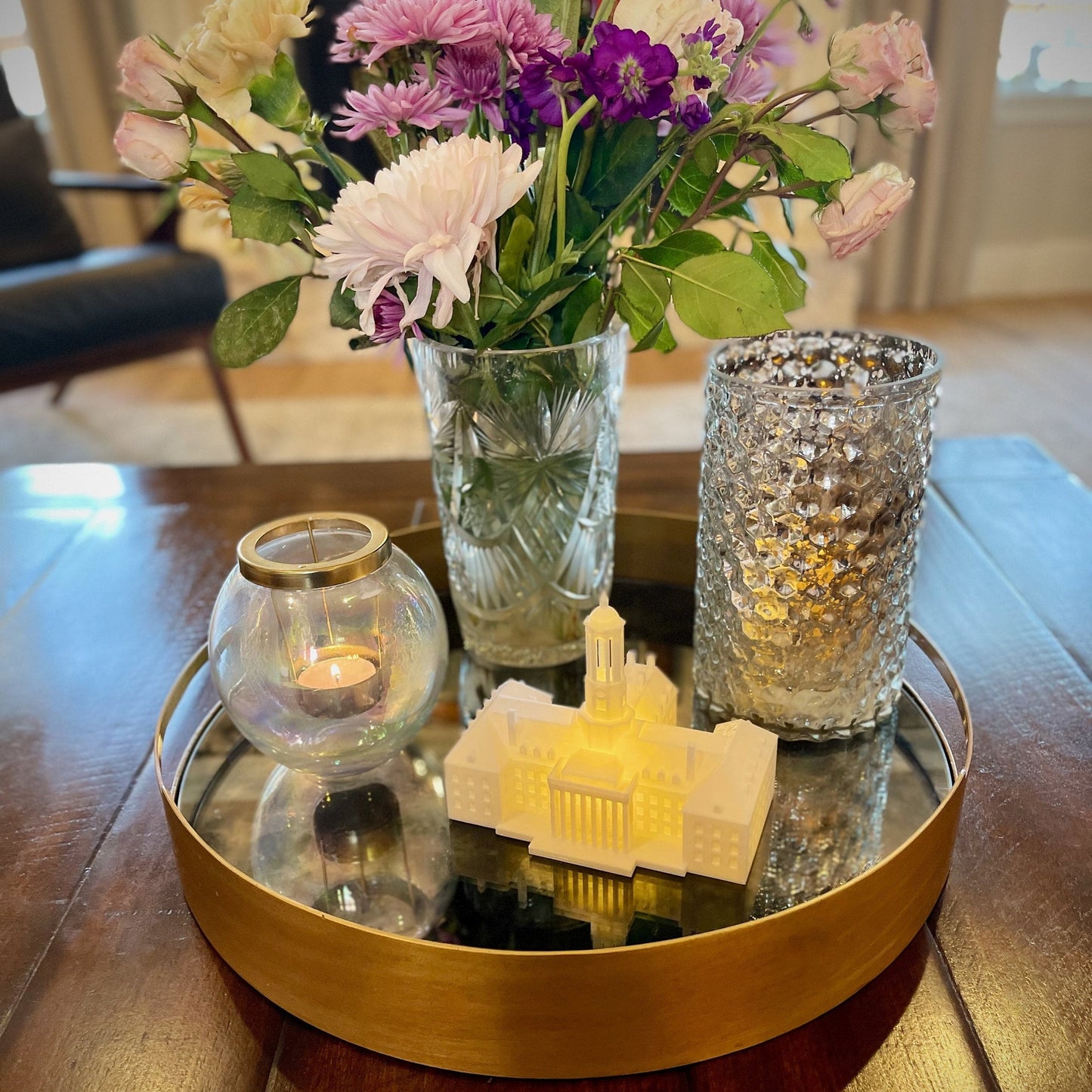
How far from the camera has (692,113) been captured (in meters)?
0.44

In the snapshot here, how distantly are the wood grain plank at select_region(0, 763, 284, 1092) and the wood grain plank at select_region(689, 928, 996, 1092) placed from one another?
0.17 metres

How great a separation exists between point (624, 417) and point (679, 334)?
0.51 meters

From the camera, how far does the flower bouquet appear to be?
41 centimetres

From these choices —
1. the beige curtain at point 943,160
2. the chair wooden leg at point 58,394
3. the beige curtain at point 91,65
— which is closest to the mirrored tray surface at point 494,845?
the chair wooden leg at point 58,394

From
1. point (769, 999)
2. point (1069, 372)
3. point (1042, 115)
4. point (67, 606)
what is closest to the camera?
point (769, 999)

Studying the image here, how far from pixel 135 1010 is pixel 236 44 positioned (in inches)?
15.2

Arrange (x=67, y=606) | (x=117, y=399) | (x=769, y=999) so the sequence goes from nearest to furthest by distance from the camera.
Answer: (x=769, y=999)
(x=67, y=606)
(x=117, y=399)

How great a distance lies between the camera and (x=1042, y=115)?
2.89m

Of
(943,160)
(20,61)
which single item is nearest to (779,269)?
(943,160)

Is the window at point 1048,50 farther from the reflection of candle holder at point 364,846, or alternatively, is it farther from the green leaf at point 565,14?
the reflection of candle holder at point 364,846

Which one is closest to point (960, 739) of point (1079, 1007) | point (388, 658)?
point (1079, 1007)

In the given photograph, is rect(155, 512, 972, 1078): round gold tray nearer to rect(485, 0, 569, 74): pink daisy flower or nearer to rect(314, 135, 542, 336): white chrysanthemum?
rect(314, 135, 542, 336): white chrysanthemum

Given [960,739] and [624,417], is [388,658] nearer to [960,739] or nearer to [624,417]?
[960,739]

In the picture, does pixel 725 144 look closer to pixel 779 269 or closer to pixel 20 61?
pixel 779 269
